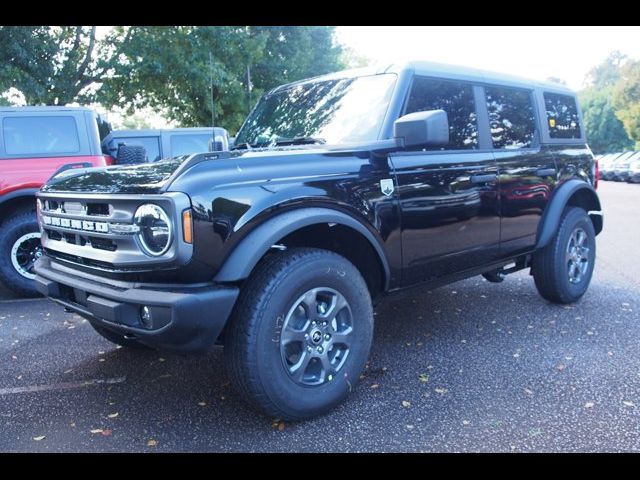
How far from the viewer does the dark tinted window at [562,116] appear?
477 cm

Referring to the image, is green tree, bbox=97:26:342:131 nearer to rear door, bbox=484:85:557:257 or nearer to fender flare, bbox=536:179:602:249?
rear door, bbox=484:85:557:257

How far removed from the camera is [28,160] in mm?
5891

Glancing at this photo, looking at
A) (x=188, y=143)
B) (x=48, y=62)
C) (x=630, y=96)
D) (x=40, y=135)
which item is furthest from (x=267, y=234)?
(x=630, y=96)

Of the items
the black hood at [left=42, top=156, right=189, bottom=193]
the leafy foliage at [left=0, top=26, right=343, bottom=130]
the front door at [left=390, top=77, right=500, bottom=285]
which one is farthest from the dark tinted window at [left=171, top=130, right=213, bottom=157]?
the front door at [left=390, top=77, right=500, bottom=285]

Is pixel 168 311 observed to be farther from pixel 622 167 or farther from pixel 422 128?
pixel 622 167

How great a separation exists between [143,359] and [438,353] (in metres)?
2.13

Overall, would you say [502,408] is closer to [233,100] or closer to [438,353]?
[438,353]

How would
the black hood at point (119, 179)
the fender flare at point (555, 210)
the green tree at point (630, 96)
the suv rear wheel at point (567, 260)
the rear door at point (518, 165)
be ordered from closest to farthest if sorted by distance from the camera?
the black hood at point (119, 179), the rear door at point (518, 165), the fender flare at point (555, 210), the suv rear wheel at point (567, 260), the green tree at point (630, 96)

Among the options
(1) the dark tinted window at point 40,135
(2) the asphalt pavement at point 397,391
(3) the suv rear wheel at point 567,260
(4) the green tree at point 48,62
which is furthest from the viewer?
(4) the green tree at point 48,62

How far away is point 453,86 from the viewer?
3867 millimetres

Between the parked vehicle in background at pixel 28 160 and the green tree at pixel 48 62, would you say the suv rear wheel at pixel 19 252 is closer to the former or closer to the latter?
the parked vehicle in background at pixel 28 160

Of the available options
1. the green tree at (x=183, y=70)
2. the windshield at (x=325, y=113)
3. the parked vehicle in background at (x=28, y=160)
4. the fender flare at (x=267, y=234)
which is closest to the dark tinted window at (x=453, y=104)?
the windshield at (x=325, y=113)

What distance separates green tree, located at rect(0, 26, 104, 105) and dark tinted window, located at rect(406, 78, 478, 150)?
10.4 m

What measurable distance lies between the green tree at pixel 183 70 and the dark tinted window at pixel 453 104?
29.6 ft
